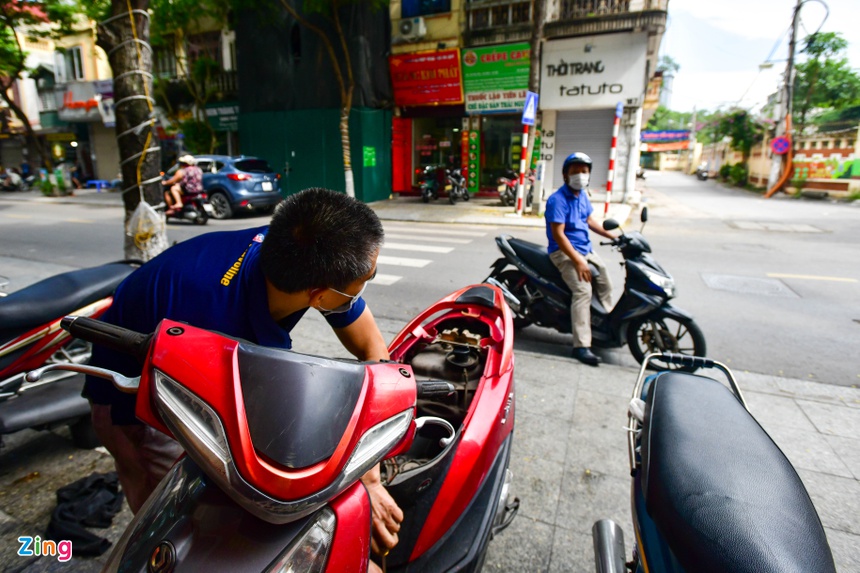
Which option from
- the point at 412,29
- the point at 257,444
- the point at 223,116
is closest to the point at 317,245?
the point at 257,444

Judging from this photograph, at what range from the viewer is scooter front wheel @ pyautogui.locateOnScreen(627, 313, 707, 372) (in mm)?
3693

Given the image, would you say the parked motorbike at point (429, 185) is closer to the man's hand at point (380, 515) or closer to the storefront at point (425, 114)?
the storefront at point (425, 114)

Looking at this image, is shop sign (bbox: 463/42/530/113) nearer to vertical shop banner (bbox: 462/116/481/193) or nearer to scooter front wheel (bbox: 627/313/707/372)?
vertical shop banner (bbox: 462/116/481/193)

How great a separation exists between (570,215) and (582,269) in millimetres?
457

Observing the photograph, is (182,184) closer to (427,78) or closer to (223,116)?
(223,116)

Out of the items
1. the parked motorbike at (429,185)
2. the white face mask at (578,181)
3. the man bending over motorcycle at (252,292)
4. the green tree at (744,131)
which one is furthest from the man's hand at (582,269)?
the green tree at (744,131)

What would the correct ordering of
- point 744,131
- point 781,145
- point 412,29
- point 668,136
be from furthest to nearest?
point 668,136 < point 744,131 < point 781,145 < point 412,29

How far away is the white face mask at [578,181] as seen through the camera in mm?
3902

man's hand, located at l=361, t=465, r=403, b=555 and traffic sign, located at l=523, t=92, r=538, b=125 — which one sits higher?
traffic sign, located at l=523, t=92, r=538, b=125

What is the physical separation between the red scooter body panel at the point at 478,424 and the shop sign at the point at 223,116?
1800 cm

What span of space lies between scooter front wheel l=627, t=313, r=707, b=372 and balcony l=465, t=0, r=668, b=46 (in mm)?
11776

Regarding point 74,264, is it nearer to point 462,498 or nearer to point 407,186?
point 462,498

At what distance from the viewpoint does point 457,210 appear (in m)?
14.2

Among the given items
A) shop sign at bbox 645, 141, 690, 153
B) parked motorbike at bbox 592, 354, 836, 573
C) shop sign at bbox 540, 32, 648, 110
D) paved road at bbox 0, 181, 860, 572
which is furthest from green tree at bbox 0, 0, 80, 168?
shop sign at bbox 645, 141, 690, 153
